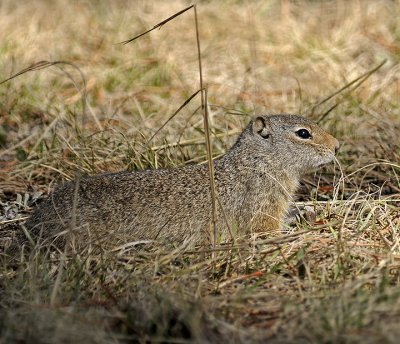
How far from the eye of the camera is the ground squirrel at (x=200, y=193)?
4.32 metres

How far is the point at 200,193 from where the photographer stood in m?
4.59

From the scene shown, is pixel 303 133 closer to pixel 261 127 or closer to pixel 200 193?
pixel 261 127

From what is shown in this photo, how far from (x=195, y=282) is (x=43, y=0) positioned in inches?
289

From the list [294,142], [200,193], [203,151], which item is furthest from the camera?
[203,151]

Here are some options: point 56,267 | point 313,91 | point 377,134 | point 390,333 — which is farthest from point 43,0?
point 390,333

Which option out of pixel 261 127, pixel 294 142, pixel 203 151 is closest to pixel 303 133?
pixel 294 142

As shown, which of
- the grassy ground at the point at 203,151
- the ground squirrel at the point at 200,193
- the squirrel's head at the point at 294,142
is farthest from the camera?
the squirrel's head at the point at 294,142

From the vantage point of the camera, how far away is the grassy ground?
3.09m

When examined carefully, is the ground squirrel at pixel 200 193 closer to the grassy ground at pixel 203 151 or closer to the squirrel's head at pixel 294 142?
the squirrel's head at pixel 294 142

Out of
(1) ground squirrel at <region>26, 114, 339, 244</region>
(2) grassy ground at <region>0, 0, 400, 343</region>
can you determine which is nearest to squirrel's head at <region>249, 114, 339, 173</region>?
(1) ground squirrel at <region>26, 114, 339, 244</region>

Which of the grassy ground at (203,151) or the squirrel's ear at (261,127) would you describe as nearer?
the grassy ground at (203,151)

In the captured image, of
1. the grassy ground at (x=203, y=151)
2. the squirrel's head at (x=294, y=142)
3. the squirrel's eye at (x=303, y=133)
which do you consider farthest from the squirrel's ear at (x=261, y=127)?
the grassy ground at (x=203, y=151)

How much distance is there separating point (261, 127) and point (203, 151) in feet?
2.89

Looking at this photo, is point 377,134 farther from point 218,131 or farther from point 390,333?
point 390,333
